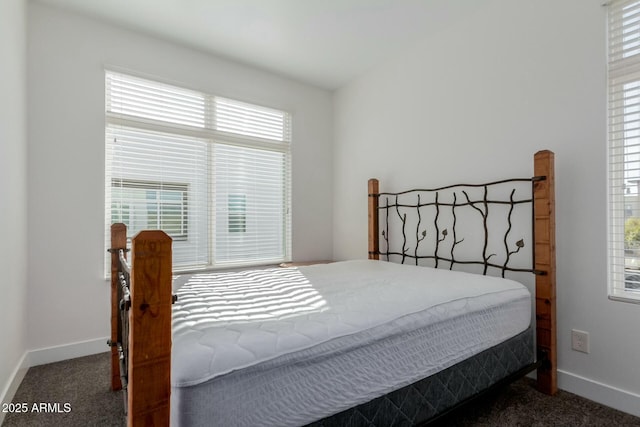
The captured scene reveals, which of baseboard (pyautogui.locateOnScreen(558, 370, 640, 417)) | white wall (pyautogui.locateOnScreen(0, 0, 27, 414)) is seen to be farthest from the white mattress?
white wall (pyautogui.locateOnScreen(0, 0, 27, 414))

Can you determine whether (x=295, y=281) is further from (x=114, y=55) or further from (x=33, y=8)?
(x=33, y=8)

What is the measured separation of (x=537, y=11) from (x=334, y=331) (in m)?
2.24

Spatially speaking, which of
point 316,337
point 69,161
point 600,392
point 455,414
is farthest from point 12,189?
point 600,392

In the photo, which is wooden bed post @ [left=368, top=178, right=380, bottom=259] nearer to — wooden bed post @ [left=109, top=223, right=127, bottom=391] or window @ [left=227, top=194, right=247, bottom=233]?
window @ [left=227, top=194, right=247, bottom=233]

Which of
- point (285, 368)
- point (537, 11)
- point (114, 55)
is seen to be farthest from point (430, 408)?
point (114, 55)

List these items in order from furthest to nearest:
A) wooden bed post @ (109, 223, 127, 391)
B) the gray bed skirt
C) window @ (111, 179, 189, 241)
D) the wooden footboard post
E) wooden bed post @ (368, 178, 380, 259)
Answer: wooden bed post @ (368, 178, 380, 259) → window @ (111, 179, 189, 241) → wooden bed post @ (109, 223, 127, 391) → the gray bed skirt → the wooden footboard post

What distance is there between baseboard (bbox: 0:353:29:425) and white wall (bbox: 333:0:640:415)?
112 inches

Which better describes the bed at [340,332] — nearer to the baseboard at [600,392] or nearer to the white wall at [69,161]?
the baseboard at [600,392]

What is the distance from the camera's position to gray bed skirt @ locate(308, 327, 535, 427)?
3.44 feet

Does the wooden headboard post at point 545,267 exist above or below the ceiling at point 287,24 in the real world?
below

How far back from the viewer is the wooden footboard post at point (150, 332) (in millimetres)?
740

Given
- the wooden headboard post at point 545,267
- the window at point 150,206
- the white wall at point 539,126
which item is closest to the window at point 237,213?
the window at point 150,206

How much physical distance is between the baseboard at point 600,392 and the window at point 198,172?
237cm

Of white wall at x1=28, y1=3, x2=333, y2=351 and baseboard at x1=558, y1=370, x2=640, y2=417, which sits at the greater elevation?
white wall at x1=28, y1=3, x2=333, y2=351
